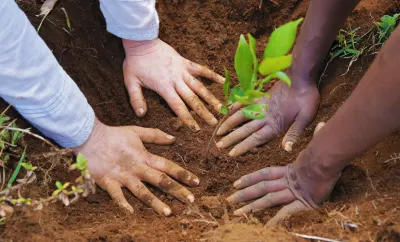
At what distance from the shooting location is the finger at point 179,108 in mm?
1716

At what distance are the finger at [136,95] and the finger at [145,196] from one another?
31 centimetres

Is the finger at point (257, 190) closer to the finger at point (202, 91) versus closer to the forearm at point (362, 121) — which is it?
the forearm at point (362, 121)

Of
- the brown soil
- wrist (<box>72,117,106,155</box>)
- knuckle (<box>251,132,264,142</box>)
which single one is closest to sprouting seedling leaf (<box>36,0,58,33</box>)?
the brown soil

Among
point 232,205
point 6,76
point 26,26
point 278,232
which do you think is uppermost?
point 26,26

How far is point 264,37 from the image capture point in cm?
200

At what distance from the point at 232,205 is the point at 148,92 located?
0.61m

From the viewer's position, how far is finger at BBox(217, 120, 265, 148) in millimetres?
1660

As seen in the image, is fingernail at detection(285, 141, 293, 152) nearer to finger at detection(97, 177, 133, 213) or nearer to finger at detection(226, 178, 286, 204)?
finger at detection(226, 178, 286, 204)

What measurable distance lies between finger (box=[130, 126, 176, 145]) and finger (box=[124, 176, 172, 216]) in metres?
0.18

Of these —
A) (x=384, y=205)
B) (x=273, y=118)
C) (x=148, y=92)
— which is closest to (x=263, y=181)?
(x=273, y=118)

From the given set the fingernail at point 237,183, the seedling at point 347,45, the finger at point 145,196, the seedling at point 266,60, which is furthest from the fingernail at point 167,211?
the seedling at point 347,45

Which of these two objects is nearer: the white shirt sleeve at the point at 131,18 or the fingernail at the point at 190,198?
the fingernail at the point at 190,198

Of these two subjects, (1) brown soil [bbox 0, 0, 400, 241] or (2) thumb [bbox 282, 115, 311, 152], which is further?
(2) thumb [bbox 282, 115, 311, 152]

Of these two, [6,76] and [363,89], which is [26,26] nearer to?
[6,76]
